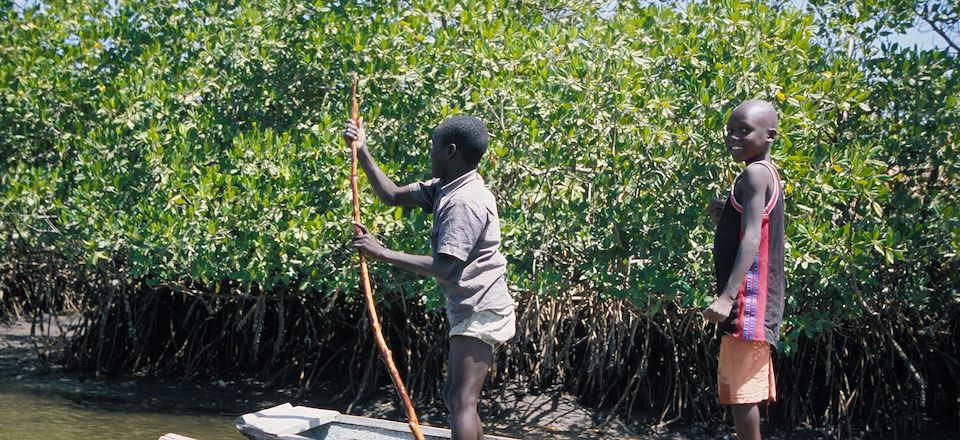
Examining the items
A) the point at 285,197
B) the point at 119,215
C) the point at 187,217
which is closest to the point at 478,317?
the point at 285,197

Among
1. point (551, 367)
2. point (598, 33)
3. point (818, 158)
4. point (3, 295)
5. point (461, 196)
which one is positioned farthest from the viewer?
point (3, 295)

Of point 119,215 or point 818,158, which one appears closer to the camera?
point 818,158

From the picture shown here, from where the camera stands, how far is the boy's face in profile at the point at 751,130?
140 inches

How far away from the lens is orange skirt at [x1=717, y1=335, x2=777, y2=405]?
11.3ft

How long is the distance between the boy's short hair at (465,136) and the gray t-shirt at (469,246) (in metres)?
0.07

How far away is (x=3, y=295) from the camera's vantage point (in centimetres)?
1043

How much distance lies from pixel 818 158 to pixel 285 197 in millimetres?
2942

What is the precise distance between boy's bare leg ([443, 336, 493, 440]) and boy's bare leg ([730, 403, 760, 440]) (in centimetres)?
85

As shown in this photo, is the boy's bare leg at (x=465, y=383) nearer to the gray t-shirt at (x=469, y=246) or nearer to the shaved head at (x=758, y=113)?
the gray t-shirt at (x=469, y=246)

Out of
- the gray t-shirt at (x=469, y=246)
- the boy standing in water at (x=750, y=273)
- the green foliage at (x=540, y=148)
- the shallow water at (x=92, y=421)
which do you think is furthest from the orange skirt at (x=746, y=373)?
the shallow water at (x=92, y=421)

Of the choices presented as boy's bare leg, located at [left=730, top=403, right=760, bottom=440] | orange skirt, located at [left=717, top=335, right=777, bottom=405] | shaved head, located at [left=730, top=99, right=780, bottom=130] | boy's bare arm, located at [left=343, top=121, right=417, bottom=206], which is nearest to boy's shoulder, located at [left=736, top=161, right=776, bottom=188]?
shaved head, located at [left=730, top=99, right=780, bottom=130]

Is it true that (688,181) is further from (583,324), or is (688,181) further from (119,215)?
(119,215)

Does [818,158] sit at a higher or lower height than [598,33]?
lower

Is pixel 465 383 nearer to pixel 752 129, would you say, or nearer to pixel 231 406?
pixel 752 129
